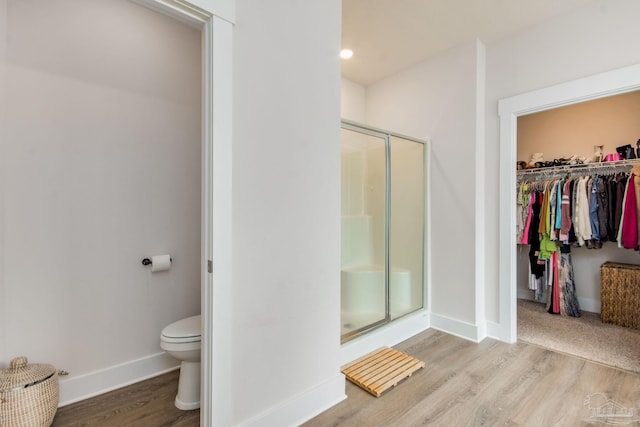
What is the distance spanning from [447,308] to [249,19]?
9.41ft

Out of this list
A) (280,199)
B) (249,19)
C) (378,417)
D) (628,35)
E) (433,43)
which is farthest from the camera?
(433,43)

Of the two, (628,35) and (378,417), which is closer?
(378,417)

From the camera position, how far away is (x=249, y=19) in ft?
4.98

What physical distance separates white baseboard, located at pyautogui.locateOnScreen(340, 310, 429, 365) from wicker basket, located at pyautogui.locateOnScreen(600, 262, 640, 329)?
193cm

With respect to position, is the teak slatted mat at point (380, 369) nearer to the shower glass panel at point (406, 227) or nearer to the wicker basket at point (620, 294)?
the shower glass panel at point (406, 227)

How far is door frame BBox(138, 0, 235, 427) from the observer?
1404mm

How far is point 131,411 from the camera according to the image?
182 cm

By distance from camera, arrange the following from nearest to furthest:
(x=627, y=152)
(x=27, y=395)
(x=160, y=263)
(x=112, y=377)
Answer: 1. (x=27, y=395)
2. (x=112, y=377)
3. (x=160, y=263)
4. (x=627, y=152)

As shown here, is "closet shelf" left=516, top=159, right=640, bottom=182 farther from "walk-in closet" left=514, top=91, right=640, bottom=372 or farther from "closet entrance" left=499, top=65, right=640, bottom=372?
"closet entrance" left=499, top=65, right=640, bottom=372

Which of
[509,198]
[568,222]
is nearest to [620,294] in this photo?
[568,222]

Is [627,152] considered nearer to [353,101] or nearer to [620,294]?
[620,294]

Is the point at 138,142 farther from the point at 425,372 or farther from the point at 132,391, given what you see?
the point at 425,372

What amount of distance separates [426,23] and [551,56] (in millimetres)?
1035

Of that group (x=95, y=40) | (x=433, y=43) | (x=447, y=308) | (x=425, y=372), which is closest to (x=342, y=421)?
(x=425, y=372)
